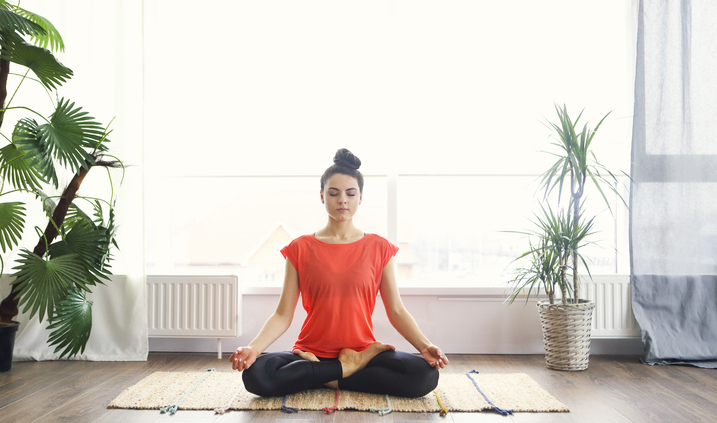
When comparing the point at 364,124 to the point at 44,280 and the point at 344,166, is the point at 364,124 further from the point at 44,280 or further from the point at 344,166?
the point at 44,280

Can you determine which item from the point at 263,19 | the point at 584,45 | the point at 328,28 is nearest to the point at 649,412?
the point at 584,45

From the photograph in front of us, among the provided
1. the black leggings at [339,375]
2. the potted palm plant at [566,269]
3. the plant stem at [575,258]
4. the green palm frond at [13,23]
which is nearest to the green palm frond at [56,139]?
the green palm frond at [13,23]

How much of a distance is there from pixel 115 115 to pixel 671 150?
3.13 m

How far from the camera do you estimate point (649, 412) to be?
201 centimetres

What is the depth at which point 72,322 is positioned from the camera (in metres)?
2.47

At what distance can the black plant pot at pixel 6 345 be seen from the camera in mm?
2668

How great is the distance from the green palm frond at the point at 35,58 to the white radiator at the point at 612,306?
2.95 metres

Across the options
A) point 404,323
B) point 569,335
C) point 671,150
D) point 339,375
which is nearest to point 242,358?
point 339,375

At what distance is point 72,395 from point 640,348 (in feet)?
9.71

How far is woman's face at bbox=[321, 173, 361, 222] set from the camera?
2238 mm

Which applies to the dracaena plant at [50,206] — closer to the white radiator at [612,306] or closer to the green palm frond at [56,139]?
the green palm frond at [56,139]

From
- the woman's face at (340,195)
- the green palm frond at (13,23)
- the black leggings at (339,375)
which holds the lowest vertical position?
the black leggings at (339,375)

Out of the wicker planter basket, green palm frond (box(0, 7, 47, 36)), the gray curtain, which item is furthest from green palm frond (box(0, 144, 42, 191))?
the gray curtain

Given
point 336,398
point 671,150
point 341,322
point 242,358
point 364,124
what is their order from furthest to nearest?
point 364,124 < point 671,150 < point 341,322 < point 336,398 < point 242,358
